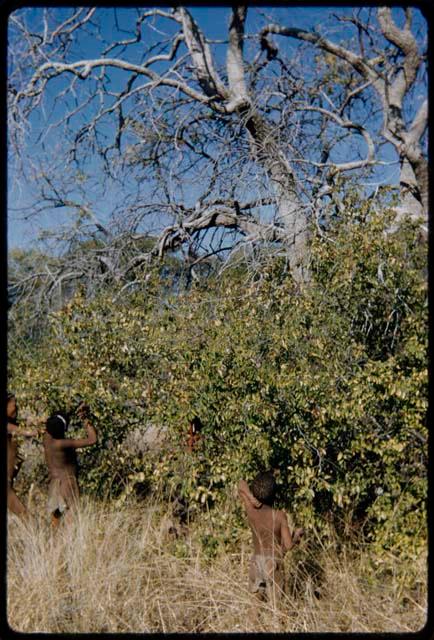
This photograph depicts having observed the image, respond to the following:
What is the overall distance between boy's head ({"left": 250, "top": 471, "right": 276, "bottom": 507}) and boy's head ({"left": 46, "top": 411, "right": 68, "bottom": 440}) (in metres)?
1.69

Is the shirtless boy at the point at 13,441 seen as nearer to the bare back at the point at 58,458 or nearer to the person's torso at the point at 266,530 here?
the bare back at the point at 58,458

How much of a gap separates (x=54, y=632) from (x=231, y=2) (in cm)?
361

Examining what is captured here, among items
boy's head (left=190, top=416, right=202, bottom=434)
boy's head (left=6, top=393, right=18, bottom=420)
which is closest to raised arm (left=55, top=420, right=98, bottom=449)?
boy's head (left=6, top=393, right=18, bottom=420)

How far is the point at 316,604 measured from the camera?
3.95 meters

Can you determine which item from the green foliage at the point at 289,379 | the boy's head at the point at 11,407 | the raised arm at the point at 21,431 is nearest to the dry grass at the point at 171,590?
the green foliage at the point at 289,379

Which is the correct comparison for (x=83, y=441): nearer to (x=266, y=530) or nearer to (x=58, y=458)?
(x=58, y=458)

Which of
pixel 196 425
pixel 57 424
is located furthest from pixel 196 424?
pixel 57 424

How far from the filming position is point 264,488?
3785mm

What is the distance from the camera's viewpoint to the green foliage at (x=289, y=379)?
3.93 m

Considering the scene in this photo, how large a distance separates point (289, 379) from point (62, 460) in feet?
6.70

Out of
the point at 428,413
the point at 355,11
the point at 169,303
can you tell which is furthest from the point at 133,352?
the point at 355,11

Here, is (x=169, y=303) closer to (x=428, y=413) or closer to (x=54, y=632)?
(x=428, y=413)

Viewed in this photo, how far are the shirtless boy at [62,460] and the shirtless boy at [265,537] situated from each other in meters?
1.52

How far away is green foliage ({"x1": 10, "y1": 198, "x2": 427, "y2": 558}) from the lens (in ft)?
12.9
